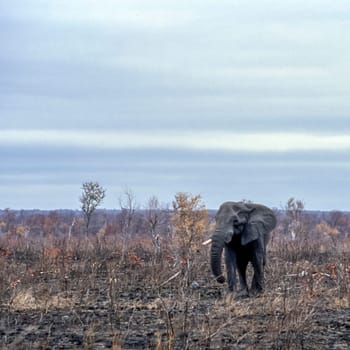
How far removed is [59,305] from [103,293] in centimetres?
227

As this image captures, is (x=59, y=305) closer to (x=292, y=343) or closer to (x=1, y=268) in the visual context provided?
(x=1, y=268)

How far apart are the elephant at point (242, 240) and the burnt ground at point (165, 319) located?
1.52 ft

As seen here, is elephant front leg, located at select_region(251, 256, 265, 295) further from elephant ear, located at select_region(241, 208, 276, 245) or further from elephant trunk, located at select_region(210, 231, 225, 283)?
elephant trunk, located at select_region(210, 231, 225, 283)

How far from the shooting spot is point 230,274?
18.7 meters

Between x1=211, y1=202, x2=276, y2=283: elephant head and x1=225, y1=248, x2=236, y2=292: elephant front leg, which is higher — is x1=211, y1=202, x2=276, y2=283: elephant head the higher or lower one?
the higher one

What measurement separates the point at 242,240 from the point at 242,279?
0.72 metres

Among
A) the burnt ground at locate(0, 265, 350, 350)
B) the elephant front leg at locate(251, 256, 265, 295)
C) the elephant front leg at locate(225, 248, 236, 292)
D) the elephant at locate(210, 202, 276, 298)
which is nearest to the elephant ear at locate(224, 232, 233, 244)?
the elephant at locate(210, 202, 276, 298)

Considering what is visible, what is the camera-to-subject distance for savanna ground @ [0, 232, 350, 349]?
11820mm

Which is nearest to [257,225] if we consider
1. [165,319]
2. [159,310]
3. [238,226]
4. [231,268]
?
[238,226]

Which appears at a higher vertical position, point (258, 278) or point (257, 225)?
point (257, 225)

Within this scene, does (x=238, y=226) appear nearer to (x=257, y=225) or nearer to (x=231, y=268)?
(x=257, y=225)

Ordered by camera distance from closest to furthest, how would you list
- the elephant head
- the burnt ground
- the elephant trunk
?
the burnt ground → the elephant trunk → the elephant head

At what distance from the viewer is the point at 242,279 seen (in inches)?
752

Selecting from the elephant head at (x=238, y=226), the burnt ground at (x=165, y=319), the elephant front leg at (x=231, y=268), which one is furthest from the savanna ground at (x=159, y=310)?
the elephant head at (x=238, y=226)
